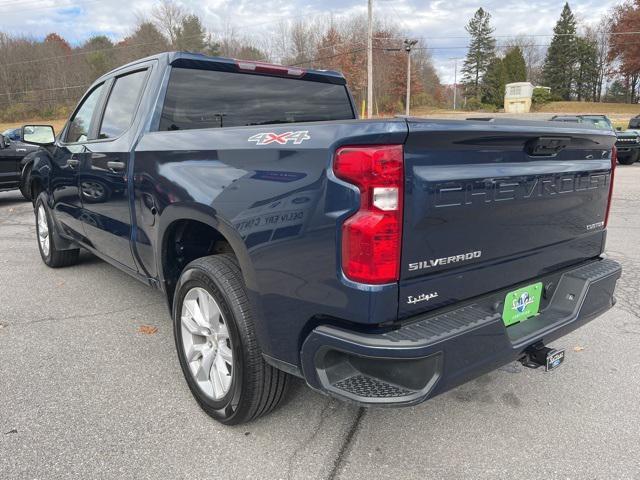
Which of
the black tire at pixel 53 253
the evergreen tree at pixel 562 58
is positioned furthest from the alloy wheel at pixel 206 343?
the evergreen tree at pixel 562 58

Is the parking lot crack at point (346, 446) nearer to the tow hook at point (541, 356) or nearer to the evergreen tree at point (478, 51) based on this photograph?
the tow hook at point (541, 356)

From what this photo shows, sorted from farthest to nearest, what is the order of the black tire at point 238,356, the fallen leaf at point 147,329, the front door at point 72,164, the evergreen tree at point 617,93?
the evergreen tree at point 617,93, the front door at point 72,164, the fallen leaf at point 147,329, the black tire at point 238,356

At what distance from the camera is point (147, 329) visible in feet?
12.4

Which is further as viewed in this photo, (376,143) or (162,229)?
(162,229)

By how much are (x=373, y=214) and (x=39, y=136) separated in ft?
14.6

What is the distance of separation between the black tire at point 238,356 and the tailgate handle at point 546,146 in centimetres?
145

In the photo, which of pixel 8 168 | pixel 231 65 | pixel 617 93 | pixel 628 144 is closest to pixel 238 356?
pixel 231 65

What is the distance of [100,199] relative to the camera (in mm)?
3615

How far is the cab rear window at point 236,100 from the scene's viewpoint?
10.8 feet

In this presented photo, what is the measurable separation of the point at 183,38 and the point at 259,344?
57884mm

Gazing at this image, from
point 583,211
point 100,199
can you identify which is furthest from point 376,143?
point 100,199

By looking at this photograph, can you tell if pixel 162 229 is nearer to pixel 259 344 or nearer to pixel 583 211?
pixel 259 344

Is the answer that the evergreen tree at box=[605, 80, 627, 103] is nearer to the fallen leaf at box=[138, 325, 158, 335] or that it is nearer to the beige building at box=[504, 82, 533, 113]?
the beige building at box=[504, 82, 533, 113]

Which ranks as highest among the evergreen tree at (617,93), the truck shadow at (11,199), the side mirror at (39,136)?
the evergreen tree at (617,93)
